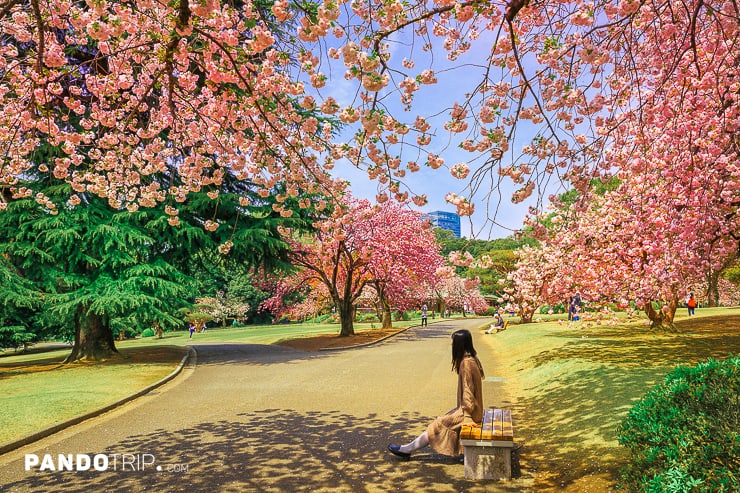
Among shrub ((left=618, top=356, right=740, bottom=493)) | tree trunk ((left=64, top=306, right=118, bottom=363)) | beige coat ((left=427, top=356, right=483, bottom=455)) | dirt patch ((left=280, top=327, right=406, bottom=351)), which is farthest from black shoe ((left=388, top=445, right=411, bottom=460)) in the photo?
tree trunk ((left=64, top=306, right=118, bottom=363))

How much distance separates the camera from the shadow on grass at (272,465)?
5.13 meters

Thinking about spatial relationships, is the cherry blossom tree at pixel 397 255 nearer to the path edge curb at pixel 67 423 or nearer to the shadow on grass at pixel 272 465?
the path edge curb at pixel 67 423

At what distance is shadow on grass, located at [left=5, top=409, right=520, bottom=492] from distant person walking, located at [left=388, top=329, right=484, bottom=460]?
23cm

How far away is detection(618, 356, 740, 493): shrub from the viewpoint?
336cm

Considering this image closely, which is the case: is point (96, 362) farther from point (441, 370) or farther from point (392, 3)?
point (392, 3)

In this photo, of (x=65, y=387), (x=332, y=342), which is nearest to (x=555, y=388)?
(x=65, y=387)

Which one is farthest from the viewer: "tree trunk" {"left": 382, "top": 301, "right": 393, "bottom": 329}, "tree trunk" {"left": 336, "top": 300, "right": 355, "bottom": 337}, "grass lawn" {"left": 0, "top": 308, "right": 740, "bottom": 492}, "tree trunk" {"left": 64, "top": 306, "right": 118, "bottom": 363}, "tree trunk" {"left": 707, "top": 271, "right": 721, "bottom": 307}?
"tree trunk" {"left": 382, "top": 301, "right": 393, "bottom": 329}

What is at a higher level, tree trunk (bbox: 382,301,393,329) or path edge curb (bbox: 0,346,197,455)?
tree trunk (bbox: 382,301,393,329)

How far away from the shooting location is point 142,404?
32.6 feet

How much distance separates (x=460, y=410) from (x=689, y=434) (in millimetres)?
2508

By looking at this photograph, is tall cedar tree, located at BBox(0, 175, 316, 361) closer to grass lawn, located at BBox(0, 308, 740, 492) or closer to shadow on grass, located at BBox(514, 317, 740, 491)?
grass lawn, located at BBox(0, 308, 740, 492)

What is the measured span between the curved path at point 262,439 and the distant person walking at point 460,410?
231mm

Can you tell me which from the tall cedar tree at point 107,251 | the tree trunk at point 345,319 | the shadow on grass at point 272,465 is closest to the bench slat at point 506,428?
the shadow on grass at point 272,465

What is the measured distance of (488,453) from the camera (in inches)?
208
